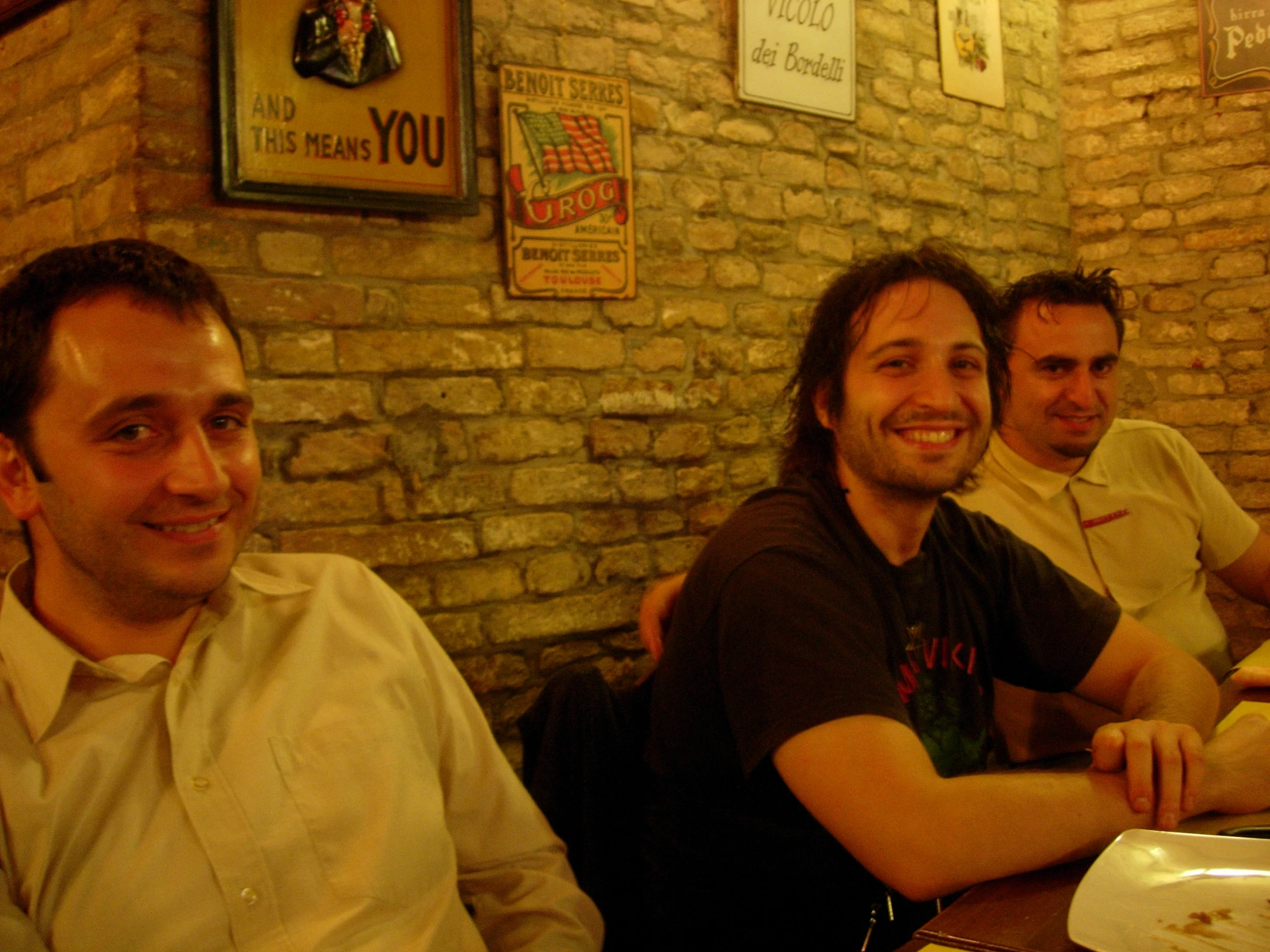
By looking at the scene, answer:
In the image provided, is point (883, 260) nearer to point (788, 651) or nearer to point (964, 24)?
point (788, 651)

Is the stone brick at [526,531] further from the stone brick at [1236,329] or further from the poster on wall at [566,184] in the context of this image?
the stone brick at [1236,329]

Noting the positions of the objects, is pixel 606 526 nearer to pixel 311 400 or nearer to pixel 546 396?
pixel 546 396

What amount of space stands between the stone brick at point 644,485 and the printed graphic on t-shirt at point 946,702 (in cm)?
168

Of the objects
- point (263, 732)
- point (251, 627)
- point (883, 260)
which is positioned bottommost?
point (263, 732)

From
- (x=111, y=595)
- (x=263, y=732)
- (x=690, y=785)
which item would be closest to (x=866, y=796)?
(x=690, y=785)

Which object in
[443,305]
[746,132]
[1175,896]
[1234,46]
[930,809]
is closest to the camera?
[1175,896]

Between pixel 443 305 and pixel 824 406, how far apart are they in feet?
4.51

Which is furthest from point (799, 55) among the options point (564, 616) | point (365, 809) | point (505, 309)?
point (365, 809)

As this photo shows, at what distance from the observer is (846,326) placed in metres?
1.83

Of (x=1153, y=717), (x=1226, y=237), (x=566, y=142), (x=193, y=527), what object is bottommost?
(x=1153, y=717)

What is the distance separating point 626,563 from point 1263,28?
3.65 m

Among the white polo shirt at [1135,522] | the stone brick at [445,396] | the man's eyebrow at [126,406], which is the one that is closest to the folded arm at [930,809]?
the man's eyebrow at [126,406]

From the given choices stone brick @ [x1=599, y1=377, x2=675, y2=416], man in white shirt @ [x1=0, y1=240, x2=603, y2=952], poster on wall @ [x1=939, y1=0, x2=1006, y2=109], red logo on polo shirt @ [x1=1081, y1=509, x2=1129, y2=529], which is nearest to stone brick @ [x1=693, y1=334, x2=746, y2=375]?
stone brick @ [x1=599, y1=377, x2=675, y2=416]

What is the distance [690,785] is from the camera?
4.91 ft
